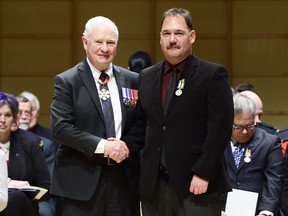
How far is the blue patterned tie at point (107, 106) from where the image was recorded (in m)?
3.44

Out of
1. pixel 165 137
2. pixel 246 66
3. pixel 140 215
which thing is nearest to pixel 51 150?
pixel 140 215

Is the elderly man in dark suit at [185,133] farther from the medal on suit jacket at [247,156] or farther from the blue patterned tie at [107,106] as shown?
the medal on suit jacket at [247,156]

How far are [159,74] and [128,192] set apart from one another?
630 mm

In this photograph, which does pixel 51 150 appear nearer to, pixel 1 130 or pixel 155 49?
pixel 1 130

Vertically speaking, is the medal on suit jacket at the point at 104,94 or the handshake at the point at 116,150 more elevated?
the medal on suit jacket at the point at 104,94

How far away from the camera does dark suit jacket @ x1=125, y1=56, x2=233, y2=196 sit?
10.3 feet

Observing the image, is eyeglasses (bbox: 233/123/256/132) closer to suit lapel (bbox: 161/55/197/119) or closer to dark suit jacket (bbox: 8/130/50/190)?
suit lapel (bbox: 161/55/197/119)

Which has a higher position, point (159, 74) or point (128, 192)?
point (159, 74)

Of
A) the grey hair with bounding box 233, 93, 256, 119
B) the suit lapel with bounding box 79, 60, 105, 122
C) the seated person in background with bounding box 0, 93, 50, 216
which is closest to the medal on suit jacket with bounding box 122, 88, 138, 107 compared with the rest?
the suit lapel with bounding box 79, 60, 105, 122

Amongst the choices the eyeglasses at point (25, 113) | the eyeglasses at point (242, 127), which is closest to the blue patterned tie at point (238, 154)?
the eyeglasses at point (242, 127)

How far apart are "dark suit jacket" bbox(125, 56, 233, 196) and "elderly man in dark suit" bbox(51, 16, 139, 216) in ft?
0.79

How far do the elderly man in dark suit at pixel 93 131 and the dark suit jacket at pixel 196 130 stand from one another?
0.79 feet

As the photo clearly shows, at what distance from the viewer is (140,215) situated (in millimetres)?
3584

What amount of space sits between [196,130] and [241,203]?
0.84m
